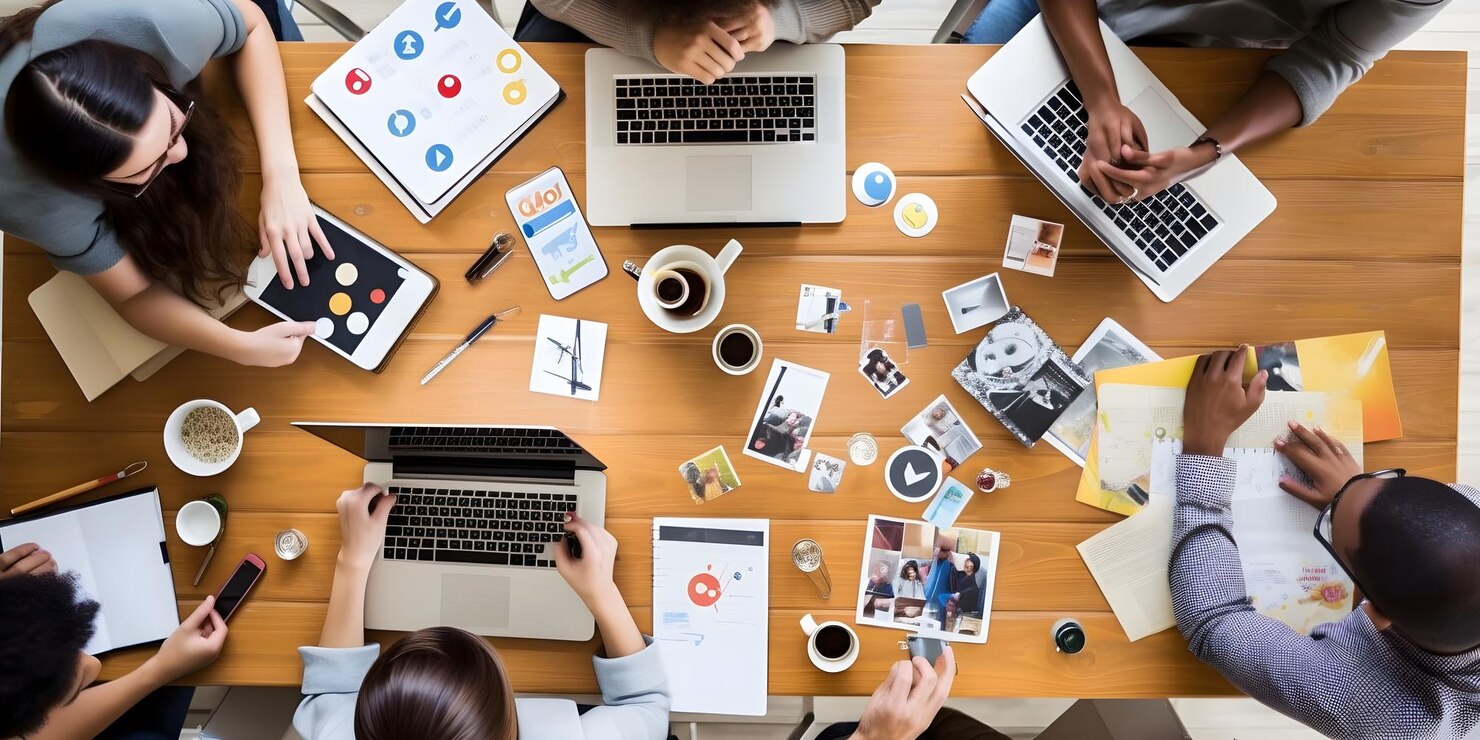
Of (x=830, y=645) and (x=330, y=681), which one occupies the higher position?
(x=830, y=645)

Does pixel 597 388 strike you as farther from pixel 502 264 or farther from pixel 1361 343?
pixel 1361 343

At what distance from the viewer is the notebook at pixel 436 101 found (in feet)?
4.70

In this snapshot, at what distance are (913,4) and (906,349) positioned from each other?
4.23ft

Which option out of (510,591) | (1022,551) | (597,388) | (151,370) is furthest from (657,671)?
(151,370)

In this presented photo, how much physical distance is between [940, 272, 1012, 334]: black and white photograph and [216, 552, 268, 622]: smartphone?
49.3 inches

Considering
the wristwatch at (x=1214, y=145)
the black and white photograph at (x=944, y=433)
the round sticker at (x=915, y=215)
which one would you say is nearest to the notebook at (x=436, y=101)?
the round sticker at (x=915, y=215)

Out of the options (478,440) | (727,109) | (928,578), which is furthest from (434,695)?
(727,109)

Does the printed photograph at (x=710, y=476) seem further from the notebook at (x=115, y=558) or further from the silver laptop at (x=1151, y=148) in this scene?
the notebook at (x=115, y=558)

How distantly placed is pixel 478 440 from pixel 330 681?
1.50 feet

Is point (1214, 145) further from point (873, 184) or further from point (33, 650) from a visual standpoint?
point (33, 650)

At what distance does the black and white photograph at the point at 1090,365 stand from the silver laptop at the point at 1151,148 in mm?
104

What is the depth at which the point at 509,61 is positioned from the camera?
144 cm

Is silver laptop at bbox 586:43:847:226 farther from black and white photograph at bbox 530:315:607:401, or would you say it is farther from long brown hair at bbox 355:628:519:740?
long brown hair at bbox 355:628:519:740

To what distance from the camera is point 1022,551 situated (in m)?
1.42
